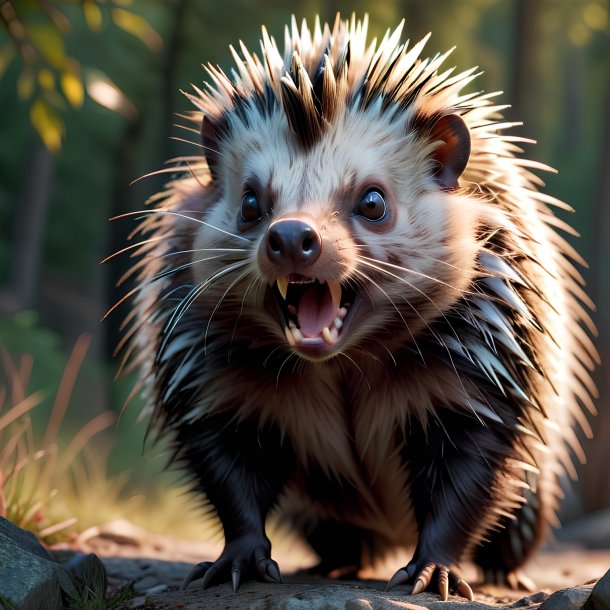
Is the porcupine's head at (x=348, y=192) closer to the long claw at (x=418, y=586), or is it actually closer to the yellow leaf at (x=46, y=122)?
the long claw at (x=418, y=586)

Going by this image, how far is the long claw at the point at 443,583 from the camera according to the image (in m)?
3.51

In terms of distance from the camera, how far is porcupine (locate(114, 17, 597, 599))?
11.7ft

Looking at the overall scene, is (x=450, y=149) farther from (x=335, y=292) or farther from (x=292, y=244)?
(x=292, y=244)

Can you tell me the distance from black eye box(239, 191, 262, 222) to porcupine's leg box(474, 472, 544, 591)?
1.88 metres

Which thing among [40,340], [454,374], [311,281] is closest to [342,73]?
[311,281]

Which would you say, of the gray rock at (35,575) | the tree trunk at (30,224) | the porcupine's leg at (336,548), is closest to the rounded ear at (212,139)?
the gray rock at (35,575)

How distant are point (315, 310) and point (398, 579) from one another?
1.06m

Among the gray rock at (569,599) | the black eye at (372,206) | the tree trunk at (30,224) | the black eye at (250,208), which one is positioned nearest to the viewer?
the gray rock at (569,599)

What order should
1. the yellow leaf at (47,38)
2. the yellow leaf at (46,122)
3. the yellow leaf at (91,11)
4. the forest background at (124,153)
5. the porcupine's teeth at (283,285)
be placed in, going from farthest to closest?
the forest background at (124,153), the yellow leaf at (46,122), the yellow leaf at (91,11), the yellow leaf at (47,38), the porcupine's teeth at (283,285)

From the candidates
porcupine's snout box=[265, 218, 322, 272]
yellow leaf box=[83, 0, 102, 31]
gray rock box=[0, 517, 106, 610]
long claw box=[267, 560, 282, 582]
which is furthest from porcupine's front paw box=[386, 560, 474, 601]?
yellow leaf box=[83, 0, 102, 31]

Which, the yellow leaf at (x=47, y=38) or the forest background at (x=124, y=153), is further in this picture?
the forest background at (x=124, y=153)

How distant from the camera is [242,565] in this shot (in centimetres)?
374

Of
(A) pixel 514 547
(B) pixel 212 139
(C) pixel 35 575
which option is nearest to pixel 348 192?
(B) pixel 212 139

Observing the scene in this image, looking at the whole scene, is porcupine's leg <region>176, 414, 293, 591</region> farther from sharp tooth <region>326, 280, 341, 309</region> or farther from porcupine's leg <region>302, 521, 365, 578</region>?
porcupine's leg <region>302, 521, 365, 578</region>
